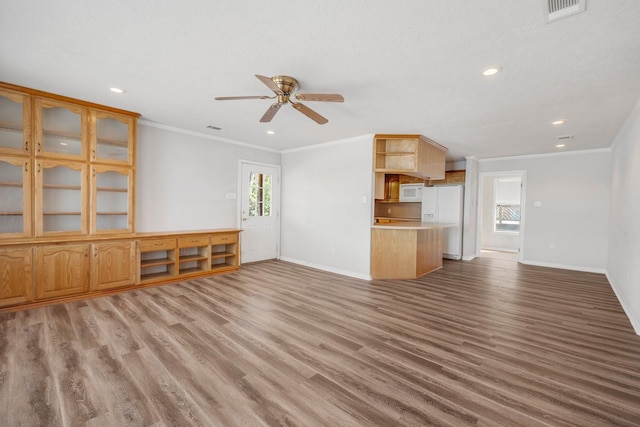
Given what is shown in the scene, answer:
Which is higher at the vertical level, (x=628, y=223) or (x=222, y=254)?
(x=628, y=223)

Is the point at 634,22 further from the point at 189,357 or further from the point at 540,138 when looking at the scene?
the point at 189,357

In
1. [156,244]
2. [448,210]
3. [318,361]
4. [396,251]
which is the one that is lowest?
[318,361]

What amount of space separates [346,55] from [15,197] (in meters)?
4.23

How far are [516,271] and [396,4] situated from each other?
19.8 ft

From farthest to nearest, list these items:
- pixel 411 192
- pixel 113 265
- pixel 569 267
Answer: pixel 411 192 → pixel 569 267 → pixel 113 265

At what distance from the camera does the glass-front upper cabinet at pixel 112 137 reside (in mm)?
3834

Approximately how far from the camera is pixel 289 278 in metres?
4.96

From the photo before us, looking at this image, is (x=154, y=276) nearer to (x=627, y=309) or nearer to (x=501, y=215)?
(x=627, y=309)

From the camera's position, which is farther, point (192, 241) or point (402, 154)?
point (402, 154)

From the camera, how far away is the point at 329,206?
570 cm

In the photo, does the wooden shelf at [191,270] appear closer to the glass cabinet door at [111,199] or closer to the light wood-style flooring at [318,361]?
the light wood-style flooring at [318,361]

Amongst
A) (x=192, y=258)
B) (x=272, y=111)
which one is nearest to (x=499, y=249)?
(x=272, y=111)

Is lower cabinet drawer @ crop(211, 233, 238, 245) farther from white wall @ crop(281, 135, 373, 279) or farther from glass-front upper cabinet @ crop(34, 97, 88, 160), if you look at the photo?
glass-front upper cabinet @ crop(34, 97, 88, 160)

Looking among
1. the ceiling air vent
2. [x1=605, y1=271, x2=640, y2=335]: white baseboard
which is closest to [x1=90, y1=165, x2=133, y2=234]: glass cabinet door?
the ceiling air vent
